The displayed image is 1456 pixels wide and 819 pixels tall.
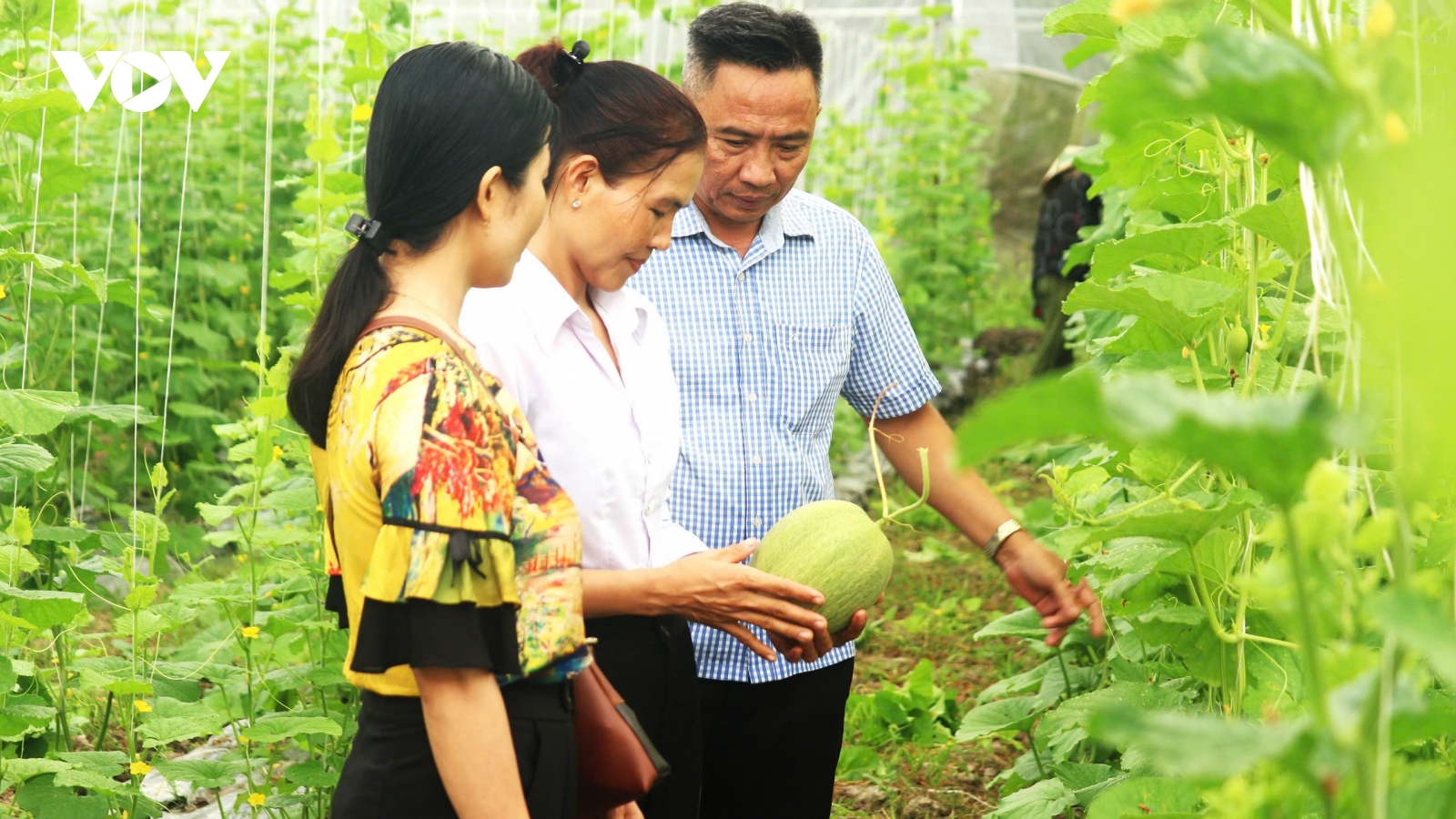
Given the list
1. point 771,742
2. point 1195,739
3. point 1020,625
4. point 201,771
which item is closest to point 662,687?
point 771,742

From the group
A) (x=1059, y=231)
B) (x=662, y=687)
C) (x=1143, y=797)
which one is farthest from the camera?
(x=1059, y=231)

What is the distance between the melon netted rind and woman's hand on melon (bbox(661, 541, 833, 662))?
62 mm

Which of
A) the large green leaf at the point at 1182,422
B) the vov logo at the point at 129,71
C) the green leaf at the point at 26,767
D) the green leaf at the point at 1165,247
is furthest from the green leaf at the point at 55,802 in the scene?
the large green leaf at the point at 1182,422

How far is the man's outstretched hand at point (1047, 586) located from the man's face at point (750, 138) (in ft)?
2.56

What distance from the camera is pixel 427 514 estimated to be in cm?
164

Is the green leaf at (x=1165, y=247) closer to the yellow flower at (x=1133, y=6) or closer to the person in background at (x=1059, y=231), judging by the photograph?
the yellow flower at (x=1133, y=6)

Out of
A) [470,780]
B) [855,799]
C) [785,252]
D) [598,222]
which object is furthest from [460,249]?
[855,799]

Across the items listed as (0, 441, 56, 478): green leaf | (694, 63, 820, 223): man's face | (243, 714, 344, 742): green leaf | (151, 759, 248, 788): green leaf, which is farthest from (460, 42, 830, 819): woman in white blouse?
(151, 759, 248, 788): green leaf

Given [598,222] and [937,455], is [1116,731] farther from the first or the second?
[937,455]

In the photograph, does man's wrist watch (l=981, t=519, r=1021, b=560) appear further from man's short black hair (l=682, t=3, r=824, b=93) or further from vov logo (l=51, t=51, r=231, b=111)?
vov logo (l=51, t=51, r=231, b=111)

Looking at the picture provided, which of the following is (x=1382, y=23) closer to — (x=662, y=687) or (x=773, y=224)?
(x=662, y=687)

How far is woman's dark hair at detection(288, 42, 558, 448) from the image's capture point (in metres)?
1.81

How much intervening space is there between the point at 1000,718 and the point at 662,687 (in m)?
1.38

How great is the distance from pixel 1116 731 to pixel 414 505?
3.58 feet
